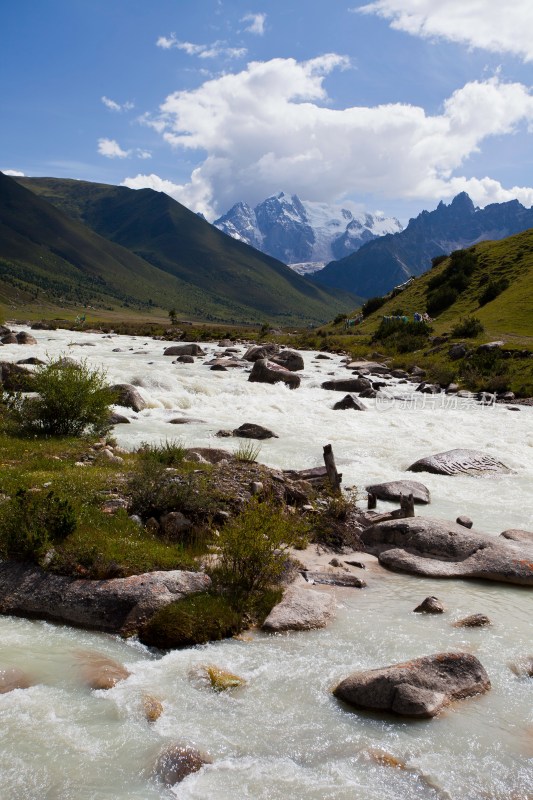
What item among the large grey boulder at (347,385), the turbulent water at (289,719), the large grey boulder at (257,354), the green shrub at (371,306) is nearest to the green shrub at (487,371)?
the large grey boulder at (347,385)

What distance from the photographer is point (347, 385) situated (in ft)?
125

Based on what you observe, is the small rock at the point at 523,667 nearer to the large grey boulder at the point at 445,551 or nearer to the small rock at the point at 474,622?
the small rock at the point at 474,622

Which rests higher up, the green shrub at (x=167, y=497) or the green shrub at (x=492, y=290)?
the green shrub at (x=492, y=290)

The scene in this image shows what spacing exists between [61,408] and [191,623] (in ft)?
39.4

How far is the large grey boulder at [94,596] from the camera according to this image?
9.02 meters

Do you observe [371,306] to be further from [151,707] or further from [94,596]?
[151,707]

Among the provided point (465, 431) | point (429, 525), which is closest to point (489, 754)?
point (429, 525)

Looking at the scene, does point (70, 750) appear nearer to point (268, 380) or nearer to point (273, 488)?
point (273, 488)

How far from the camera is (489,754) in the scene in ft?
21.0

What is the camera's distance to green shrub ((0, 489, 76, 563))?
9.93m

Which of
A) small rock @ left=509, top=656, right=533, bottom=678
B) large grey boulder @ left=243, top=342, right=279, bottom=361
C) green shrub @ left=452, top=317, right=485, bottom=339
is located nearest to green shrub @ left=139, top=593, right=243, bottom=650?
small rock @ left=509, top=656, right=533, bottom=678

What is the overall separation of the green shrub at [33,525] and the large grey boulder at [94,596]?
0.35 metres

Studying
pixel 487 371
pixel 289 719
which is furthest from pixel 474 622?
pixel 487 371

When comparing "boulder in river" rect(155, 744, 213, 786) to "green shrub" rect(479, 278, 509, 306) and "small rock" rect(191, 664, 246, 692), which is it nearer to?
"small rock" rect(191, 664, 246, 692)
